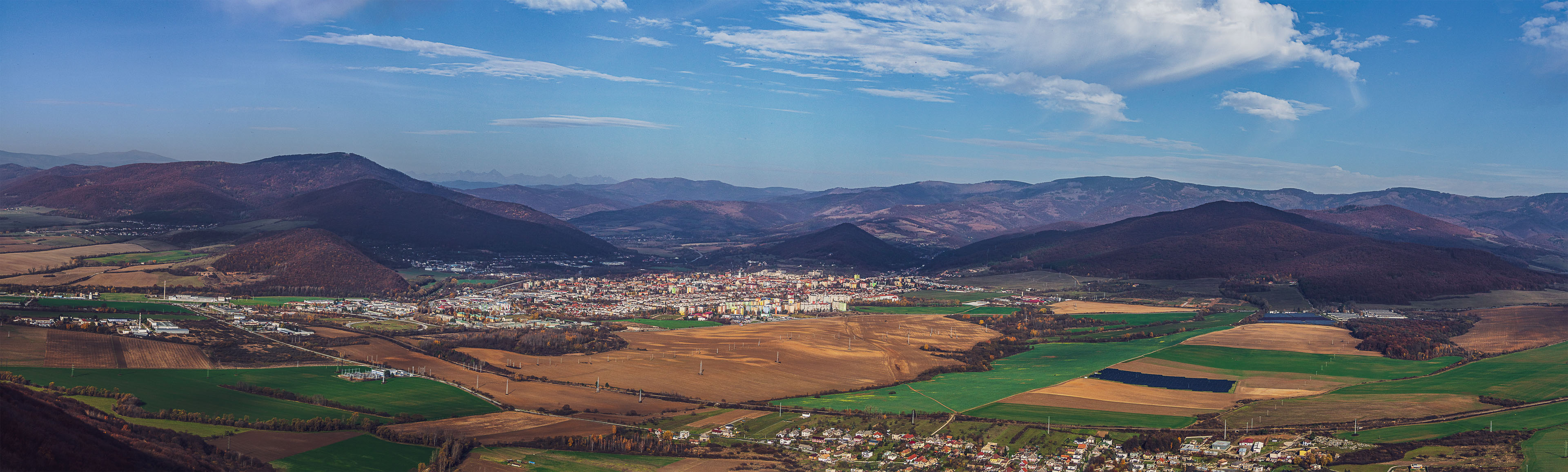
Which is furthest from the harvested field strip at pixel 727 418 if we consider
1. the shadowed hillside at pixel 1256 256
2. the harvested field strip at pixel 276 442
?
the shadowed hillside at pixel 1256 256

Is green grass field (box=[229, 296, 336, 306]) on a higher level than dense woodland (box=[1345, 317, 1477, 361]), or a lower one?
lower

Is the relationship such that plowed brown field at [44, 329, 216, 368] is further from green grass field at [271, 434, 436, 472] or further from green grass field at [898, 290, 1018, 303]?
green grass field at [898, 290, 1018, 303]

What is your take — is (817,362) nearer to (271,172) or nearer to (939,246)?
(939,246)

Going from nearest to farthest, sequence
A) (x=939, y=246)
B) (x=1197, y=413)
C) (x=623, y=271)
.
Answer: (x=1197, y=413) < (x=623, y=271) < (x=939, y=246)

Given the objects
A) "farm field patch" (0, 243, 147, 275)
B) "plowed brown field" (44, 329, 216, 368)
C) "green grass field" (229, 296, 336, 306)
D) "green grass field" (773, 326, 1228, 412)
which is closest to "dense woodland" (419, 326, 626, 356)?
"plowed brown field" (44, 329, 216, 368)

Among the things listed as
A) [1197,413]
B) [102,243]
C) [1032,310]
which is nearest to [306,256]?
[102,243]

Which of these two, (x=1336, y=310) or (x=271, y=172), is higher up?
(x=271, y=172)
